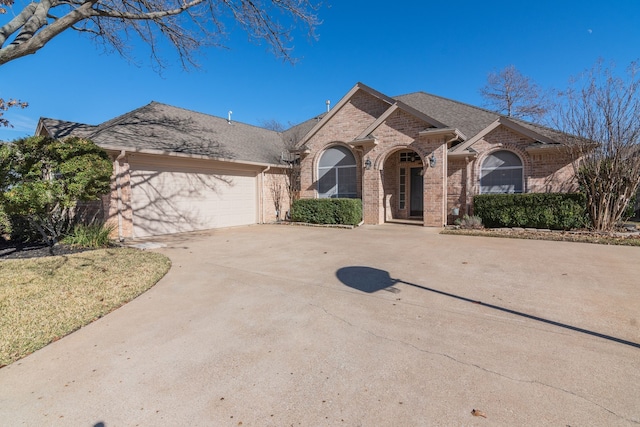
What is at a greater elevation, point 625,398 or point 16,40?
point 16,40

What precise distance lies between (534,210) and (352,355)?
10.6m

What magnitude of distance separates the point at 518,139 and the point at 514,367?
1193 cm

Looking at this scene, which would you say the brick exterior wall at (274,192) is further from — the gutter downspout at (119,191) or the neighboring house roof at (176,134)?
the gutter downspout at (119,191)

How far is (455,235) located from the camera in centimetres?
1049

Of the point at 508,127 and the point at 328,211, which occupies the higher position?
the point at 508,127

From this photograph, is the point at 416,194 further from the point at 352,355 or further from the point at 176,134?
the point at 352,355

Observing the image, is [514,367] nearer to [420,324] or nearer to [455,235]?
[420,324]

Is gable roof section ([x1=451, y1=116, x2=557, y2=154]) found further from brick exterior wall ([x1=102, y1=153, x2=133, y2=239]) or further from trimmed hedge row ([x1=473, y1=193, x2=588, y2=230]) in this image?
brick exterior wall ([x1=102, y1=153, x2=133, y2=239])

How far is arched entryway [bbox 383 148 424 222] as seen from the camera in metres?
15.1

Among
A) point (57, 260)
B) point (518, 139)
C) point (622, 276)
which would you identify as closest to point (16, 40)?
point (57, 260)

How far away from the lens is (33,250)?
8164 millimetres

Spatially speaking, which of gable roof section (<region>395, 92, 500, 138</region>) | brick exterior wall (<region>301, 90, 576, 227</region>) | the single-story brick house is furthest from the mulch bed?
gable roof section (<region>395, 92, 500, 138</region>)

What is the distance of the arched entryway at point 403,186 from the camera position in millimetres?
15055

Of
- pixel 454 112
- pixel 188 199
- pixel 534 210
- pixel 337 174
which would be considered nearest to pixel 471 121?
pixel 454 112
